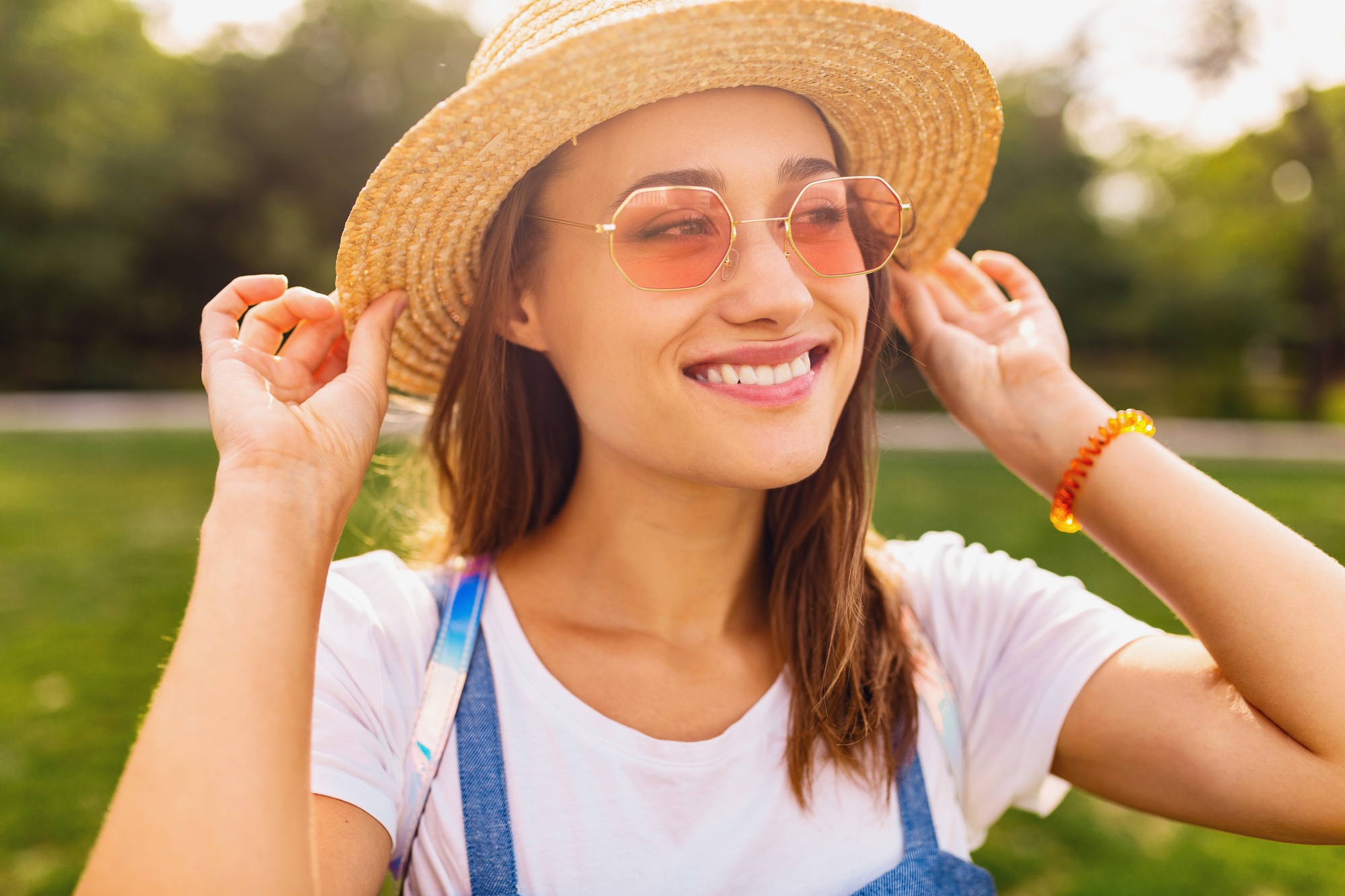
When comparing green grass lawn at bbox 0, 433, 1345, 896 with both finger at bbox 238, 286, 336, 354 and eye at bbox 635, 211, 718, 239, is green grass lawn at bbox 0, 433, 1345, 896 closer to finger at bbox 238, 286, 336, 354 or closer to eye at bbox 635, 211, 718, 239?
finger at bbox 238, 286, 336, 354

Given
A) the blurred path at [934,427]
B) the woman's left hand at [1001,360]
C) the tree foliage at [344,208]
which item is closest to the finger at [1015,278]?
the woman's left hand at [1001,360]

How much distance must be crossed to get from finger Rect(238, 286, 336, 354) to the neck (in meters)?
0.71

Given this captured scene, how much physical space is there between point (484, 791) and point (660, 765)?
13.9 inches

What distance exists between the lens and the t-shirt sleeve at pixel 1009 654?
2082mm

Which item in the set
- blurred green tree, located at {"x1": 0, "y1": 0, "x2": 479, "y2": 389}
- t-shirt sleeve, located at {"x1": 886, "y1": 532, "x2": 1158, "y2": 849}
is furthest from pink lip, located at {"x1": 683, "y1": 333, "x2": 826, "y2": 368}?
blurred green tree, located at {"x1": 0, "y1": 0, "x2": 479, "y2": 389}

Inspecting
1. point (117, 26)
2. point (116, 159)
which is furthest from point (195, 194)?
point (117, 26)

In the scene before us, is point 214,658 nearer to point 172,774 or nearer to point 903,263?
point 172,774

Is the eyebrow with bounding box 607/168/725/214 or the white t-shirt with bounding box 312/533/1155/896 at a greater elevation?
the eyebrow with bounding box 607/168/725/214

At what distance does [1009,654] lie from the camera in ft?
7.22

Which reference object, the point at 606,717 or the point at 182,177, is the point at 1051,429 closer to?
the point at 606,717

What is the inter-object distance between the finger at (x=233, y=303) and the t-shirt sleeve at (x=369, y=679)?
0.54m

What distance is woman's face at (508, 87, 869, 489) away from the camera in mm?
1916

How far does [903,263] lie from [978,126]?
44 centimetres

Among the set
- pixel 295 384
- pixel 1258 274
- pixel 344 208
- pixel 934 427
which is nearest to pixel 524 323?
pixel 295 384
